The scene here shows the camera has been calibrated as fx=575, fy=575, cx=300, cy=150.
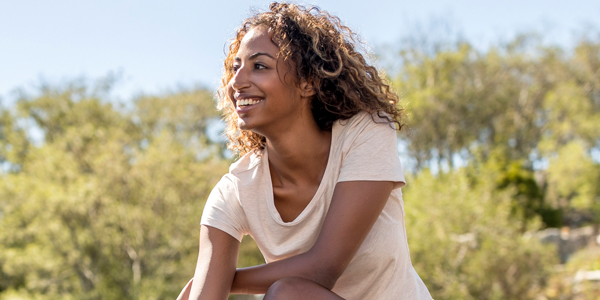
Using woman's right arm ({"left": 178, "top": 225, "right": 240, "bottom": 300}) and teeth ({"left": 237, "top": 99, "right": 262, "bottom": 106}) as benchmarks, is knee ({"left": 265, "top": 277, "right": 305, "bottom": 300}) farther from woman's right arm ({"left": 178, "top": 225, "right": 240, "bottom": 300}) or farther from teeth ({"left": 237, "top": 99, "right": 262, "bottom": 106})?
teeth ({"left": 237, "top": 99, "right": 262, "bottom": 106})

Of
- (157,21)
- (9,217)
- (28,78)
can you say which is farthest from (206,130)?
(9,217)

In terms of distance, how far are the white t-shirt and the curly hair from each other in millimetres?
60

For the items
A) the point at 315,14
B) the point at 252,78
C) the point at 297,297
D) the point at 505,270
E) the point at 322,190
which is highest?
the point at 315,14

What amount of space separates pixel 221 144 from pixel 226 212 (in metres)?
4.20

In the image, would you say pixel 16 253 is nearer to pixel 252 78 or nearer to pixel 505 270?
pixel 505 270

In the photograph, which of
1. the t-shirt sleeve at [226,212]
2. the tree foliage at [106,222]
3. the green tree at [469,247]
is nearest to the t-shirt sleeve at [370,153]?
the t-shirt sleeve at [226,212]

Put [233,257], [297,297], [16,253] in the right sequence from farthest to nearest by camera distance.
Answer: [16,253], [233,257], [297,297]

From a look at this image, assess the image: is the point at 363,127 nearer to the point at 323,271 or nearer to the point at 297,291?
the point at 323,271

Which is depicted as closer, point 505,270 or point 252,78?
point 252,78

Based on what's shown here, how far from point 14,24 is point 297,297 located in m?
21.1

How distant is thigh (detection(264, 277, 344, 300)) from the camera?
1.54m

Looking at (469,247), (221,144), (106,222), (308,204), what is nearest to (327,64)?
(308,204)

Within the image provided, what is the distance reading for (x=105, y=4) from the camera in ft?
59.3

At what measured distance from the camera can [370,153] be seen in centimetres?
178
